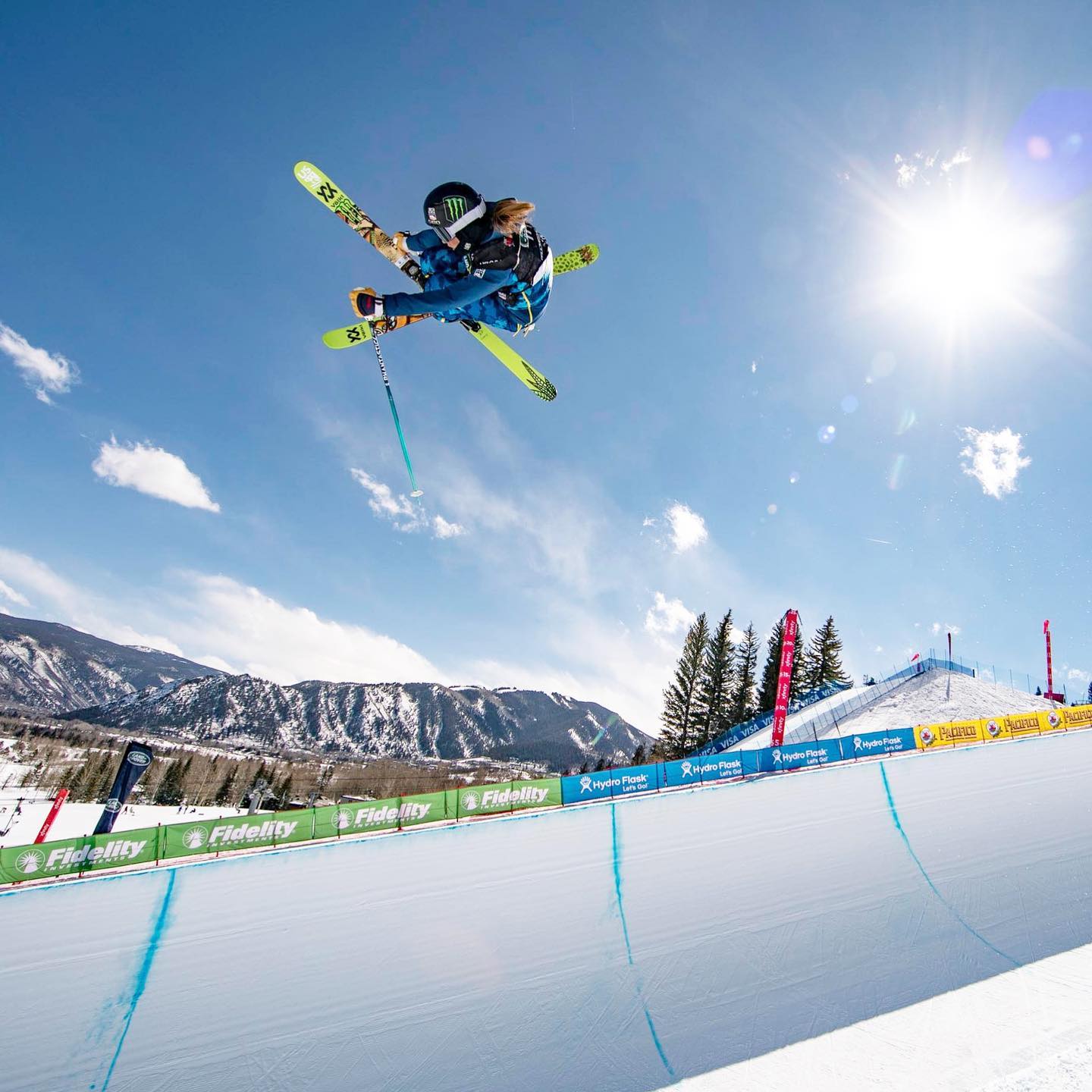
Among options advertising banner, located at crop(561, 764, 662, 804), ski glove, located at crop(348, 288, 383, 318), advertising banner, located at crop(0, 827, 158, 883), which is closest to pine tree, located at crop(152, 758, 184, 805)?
advertising banner, located at crop(0, 827, 158, 883)

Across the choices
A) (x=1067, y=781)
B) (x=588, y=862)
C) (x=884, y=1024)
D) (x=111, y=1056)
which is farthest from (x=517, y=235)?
(x=1067, y=781)

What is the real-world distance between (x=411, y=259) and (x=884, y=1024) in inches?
422

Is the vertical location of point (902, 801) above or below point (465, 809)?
above

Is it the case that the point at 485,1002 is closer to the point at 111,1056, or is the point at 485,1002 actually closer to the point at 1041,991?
the point at 111,1056

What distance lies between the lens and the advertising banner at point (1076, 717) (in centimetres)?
2398

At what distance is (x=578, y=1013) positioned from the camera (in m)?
7.67

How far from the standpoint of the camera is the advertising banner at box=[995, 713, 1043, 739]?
23.3 metres

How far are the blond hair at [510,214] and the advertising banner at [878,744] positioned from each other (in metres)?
22.8

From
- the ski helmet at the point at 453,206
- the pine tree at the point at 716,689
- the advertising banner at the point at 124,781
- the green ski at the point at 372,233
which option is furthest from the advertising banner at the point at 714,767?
the pine tree at the point at 716,689

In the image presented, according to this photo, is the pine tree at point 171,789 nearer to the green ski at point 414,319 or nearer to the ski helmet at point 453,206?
the green ski at point 414,319

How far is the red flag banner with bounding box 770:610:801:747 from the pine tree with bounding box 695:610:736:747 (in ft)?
65.0

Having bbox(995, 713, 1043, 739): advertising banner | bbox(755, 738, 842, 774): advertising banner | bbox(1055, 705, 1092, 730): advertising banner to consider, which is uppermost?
bbox(1055, 705, 1092, 730): advertising banner

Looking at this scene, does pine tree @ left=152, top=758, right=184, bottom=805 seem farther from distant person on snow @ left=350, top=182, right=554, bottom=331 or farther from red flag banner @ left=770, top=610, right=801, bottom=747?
distant person on snow @ left=350, top=182, right=554, bottom=331

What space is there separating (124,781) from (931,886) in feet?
59.8
